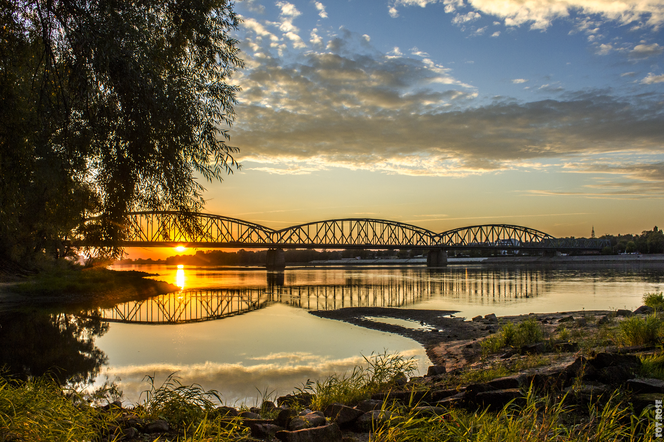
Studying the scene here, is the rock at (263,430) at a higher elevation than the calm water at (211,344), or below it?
higher

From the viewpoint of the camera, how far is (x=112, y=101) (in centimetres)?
827

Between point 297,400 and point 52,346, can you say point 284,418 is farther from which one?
point 52,346

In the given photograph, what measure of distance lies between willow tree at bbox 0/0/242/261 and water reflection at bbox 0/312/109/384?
200 inches

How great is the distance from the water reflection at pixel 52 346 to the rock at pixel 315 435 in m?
9.26

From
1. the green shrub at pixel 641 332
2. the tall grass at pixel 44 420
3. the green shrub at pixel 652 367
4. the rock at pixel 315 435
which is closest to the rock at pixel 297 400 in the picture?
the rock at pixel 315 435

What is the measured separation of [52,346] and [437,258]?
138 metres

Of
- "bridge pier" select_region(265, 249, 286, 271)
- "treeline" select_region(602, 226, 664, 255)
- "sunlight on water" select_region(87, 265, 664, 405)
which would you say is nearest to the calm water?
"sunlight on water" select_region(87, 265, 664, 405)

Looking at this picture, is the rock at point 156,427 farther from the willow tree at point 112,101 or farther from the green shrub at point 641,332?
the green shrub at point 641,332

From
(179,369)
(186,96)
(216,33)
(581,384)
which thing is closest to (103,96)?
(186,96)

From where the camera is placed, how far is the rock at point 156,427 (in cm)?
565

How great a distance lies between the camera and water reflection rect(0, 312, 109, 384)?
1238 centimetres

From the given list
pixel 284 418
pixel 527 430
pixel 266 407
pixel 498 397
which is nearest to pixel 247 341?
pixel 266 407

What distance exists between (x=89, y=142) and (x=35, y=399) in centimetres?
502

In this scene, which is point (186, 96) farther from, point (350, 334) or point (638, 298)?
point (638, 298)
